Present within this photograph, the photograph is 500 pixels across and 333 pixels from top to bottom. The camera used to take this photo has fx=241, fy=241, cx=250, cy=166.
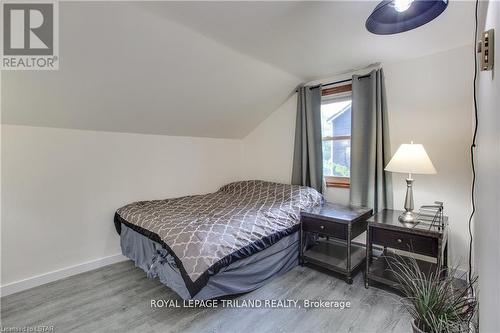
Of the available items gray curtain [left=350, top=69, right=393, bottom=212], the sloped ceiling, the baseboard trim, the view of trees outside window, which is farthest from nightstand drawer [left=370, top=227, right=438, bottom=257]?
the baseboard trim

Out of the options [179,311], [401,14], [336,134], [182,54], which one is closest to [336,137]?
[336,134]

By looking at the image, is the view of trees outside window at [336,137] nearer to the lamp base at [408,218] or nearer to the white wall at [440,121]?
the white wall at [440,121]

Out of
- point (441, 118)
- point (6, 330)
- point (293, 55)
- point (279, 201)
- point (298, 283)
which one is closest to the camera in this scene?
point (6, 330)

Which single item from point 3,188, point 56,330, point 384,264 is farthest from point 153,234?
point 384,264

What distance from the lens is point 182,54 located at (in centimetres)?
203

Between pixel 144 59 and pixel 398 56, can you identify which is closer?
pixel 144 59

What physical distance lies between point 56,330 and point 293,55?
9.27 feet

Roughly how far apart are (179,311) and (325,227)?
1.36 metres

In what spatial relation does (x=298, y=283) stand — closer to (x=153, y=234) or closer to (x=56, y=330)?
(x=153, y=234)

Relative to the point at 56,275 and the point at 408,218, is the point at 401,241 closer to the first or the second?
the point at 408,218

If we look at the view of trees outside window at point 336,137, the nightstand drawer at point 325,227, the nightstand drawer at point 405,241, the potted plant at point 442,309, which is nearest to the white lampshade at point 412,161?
the nightstand drawer at point 405,241

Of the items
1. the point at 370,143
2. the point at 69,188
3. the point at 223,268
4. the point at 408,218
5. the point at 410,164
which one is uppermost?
the point at 370,143

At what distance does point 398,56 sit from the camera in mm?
2348

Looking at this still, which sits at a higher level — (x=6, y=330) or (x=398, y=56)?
(x=398, y=56)
